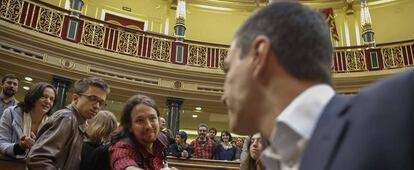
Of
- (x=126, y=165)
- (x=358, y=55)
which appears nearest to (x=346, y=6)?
(x=358, y=55)

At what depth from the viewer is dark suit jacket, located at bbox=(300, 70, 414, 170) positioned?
617 mm

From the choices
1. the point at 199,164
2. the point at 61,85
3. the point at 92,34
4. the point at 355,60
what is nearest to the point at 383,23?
the point at 355,60

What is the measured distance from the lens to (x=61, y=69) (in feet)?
28.8

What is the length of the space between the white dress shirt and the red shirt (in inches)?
42.0

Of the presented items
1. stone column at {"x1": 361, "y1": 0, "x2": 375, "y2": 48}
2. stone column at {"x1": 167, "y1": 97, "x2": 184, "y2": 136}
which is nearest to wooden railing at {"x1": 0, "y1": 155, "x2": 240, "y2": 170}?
stone column at {"x1": 167, "y1": 97, "x2": 184, "y2": 136}

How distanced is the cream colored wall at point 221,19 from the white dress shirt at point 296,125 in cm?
1219

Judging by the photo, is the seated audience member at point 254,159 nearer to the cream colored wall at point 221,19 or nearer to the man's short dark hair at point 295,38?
the man's short dark hair at point 295,38

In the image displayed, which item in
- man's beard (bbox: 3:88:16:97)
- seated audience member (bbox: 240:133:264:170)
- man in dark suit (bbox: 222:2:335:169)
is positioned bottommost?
seated audience member (bbox: 240:133:264:170)

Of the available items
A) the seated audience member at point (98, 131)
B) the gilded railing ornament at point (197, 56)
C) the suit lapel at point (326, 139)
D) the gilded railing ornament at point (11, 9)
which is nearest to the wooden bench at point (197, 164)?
the seated audience member at point (98, 131)

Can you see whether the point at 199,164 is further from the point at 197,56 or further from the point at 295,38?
the point at 197,56

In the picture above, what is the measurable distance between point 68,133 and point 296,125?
1692 millimetres

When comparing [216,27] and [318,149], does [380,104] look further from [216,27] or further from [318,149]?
[216,27]

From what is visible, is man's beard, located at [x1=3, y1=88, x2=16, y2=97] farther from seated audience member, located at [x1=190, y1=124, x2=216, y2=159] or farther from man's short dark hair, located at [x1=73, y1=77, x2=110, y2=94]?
seated audience member, located at [x1=190, y1=124, x2=216, y2=159]

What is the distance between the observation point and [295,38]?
2.80 feet
